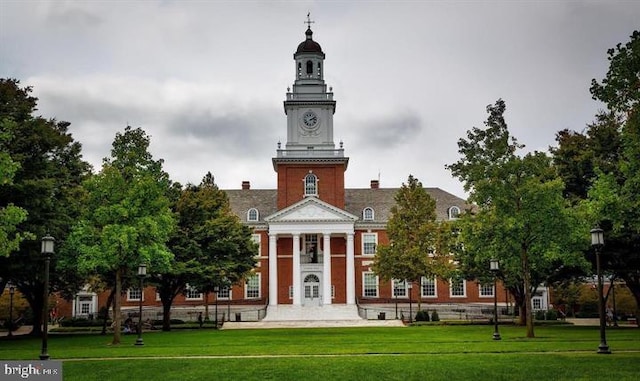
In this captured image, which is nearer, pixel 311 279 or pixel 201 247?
pixel 201 247

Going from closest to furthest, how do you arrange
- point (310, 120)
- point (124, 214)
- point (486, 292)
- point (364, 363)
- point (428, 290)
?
1. point (364, 363)
2. point (124, 214)
3. point (310, 120)
4. point (428, 290)
5. point (486, 292)

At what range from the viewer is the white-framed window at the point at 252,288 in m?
70.9

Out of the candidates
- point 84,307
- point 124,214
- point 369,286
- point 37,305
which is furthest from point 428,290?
point 124,214

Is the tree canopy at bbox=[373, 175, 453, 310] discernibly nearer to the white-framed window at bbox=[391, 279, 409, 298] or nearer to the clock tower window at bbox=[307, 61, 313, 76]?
the white-framed window at bbox=[391, 279, 409, 298]

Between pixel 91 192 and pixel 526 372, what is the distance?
2298 centimetres

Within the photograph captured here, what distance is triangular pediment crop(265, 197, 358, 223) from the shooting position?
66188 millimetres

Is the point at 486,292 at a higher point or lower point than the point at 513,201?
lower

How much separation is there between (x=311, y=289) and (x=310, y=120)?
15577mm

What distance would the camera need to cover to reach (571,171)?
42781 millimetres

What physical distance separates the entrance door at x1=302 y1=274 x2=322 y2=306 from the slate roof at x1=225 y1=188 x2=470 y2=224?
7.73 meters

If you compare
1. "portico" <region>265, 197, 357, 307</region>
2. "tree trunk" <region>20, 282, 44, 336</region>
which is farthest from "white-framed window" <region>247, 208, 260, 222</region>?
"tree trunk" <region>20, 282, 44, 336</region>

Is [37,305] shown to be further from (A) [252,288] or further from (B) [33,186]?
(A) [252,288]

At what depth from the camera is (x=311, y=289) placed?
68688 mm

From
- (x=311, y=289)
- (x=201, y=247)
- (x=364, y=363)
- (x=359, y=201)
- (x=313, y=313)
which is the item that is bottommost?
(x=313, y=313)
